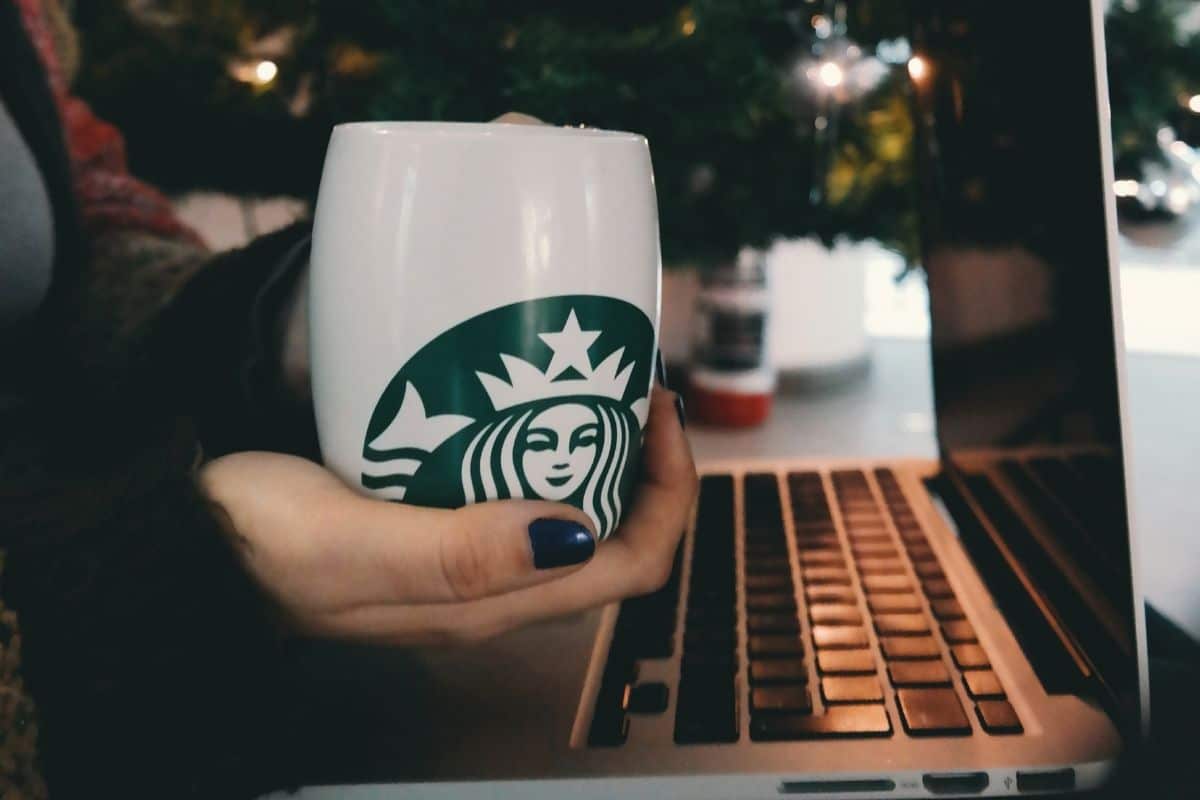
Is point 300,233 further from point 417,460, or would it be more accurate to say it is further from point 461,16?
point 461,16

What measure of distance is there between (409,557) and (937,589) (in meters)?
0.26

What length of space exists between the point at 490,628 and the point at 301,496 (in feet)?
0.26

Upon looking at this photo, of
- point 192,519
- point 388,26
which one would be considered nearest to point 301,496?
point 192,519

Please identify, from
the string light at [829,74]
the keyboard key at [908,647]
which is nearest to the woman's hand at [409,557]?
the keyboard key at [908,647]

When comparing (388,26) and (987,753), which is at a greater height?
(388,26)

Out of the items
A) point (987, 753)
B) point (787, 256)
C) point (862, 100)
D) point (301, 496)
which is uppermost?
point (862, 100)

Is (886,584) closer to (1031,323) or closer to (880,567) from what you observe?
(880,567)

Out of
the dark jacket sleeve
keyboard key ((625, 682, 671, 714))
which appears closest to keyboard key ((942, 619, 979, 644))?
keyboard key ((625, 682, 671, 714))

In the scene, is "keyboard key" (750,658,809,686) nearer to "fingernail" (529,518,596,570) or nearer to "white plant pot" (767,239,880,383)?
"fingernail" (529,518,596,570)

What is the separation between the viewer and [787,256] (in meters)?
1.07

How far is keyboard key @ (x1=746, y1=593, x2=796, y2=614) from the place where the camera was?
0.39 m

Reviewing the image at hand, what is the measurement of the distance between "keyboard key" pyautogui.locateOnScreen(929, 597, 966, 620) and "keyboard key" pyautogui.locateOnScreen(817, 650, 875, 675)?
5 cm

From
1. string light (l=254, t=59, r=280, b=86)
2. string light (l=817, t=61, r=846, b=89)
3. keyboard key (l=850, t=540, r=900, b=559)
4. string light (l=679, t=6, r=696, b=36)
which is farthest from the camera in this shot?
string light (l=254, t=59, r=280, b=86)

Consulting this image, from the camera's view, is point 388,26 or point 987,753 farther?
point 388,26
